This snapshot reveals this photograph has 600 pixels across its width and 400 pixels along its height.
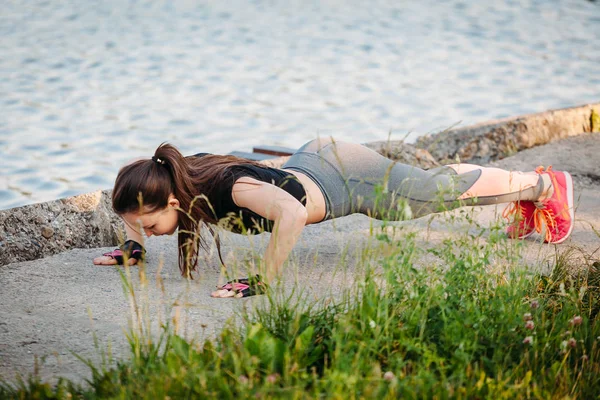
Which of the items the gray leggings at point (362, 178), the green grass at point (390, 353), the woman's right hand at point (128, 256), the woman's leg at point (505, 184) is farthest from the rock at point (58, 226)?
the woman's leg at point (505, 184)

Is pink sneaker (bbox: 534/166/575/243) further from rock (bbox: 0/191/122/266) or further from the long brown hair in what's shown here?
rock (bbox: 0/191/122/266)

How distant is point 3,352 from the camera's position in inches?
108

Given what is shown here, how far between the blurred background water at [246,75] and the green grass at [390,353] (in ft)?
14.6

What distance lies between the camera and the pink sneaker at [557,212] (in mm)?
4031

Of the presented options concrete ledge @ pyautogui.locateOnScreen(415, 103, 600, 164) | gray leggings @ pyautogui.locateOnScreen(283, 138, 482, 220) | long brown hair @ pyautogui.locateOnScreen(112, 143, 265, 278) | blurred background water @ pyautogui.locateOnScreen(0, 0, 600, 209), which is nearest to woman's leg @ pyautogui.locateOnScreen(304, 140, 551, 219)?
gray leggings @ pyautogui.locateOnScreen(283, 138, 482, 220)

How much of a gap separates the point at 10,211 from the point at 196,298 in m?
1.21

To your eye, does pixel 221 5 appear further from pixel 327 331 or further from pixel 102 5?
pixel 327 331

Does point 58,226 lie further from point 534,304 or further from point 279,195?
point 534,304

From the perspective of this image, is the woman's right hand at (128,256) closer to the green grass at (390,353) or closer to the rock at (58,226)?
the rock at (58,226)

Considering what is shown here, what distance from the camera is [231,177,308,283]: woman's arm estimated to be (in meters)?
3.18

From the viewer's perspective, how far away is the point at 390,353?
2506mm

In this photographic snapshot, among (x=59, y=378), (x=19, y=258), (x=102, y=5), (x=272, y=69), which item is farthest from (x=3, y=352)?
(x=102, y=5)

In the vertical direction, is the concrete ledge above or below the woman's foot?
above

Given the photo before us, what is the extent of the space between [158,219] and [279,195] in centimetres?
53
